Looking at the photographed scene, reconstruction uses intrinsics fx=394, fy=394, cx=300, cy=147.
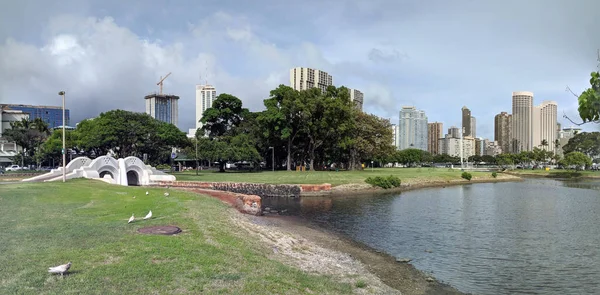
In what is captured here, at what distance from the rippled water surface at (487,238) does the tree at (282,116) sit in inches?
1587

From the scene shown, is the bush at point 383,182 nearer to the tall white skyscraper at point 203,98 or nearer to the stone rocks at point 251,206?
the stone rocks at point 251,206

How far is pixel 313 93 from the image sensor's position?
276 ft

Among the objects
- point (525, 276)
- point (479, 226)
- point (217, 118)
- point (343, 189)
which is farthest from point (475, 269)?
point (217, 118)

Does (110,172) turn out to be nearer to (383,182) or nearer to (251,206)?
(251,206)

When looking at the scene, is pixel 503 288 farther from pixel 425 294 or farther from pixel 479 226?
pixel 479 226

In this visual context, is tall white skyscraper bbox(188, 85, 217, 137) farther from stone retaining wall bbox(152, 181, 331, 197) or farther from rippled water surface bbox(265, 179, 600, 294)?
rippled water surface bbox(265, 179, 600, 294)

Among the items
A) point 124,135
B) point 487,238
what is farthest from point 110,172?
point 487,238

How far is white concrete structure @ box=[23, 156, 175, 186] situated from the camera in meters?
45.7

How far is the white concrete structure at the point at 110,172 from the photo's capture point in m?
45.7

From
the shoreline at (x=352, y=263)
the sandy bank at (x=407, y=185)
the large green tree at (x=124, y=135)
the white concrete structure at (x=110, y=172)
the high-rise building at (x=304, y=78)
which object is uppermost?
the high-rise building at (x=304, y=78)

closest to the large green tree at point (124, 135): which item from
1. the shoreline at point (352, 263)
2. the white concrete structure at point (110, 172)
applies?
the white concrete structure at point (110, 172)

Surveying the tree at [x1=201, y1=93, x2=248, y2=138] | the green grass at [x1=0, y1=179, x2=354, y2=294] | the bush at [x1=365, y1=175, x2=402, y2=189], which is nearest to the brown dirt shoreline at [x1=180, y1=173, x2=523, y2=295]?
the green grass at [x1=0, y1=179, x2=354, y2=294]

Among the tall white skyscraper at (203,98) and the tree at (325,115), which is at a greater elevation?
the tall white skyscraper at (203,98)

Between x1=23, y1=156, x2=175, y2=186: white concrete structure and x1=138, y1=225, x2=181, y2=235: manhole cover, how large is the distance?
112ft
